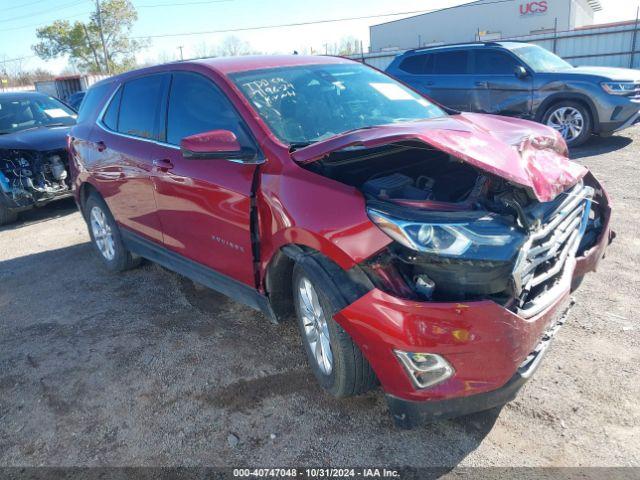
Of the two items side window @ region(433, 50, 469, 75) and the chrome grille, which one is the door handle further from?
side window @ region(433, 50, 469, 75)

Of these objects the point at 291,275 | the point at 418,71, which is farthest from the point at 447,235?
the point at 418,71

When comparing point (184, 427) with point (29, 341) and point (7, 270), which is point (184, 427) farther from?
point (7, 270)

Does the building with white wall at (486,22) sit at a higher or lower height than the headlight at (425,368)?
higher

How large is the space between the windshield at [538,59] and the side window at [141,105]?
7.28m

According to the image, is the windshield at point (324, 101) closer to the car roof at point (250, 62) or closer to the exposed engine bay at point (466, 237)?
the car roof at point (250, 62)

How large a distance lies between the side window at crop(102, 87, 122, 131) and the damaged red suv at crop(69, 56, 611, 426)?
0.47 m

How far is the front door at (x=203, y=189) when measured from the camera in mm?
3145

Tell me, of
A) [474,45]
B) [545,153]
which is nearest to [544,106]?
[474,45]

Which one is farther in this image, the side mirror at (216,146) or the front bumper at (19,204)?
the front bumper at (19,204)

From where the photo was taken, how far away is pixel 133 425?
286cm

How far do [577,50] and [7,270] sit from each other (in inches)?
791

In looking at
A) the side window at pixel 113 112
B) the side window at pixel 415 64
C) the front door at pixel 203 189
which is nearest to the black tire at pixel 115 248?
the side window at pixel 113 112

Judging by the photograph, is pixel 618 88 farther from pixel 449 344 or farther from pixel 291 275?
pixel 449 344

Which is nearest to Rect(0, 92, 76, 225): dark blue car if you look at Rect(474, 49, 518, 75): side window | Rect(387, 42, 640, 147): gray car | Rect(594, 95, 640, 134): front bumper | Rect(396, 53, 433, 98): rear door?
Rect(396, 53, 433, 98): rear door
